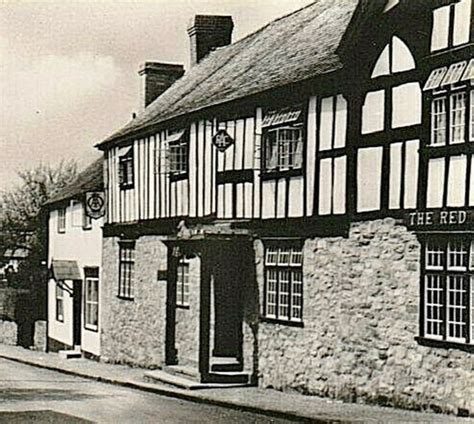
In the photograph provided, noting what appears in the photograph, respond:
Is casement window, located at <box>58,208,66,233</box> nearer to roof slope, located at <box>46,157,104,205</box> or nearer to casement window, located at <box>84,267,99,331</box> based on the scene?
roof slope, located at <box>46,157,104,205</box>

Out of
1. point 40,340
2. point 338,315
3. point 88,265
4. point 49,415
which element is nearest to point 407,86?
point 338,315

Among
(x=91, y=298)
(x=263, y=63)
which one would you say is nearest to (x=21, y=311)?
(x=91, y=298)

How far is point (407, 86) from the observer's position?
39.3 feet

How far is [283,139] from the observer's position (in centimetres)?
1493

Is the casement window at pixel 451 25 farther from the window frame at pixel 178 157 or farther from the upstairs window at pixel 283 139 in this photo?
the window frame at pixel 178 157

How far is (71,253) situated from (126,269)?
5.11 metres

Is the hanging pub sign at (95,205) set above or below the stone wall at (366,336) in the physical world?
above

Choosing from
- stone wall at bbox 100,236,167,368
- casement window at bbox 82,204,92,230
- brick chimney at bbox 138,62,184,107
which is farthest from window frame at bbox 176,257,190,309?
casement window at bbox 82,204,92,230

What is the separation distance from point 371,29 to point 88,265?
1346cm

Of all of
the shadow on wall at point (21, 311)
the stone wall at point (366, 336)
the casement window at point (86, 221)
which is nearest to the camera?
the stone wall at point (366, 336)

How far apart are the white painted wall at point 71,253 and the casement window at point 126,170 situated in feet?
7.12

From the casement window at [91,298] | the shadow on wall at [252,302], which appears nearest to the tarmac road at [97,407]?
the shadow on wall at [252,302]

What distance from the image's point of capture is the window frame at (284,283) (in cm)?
1445

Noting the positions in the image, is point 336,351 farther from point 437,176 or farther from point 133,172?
point 133,172
